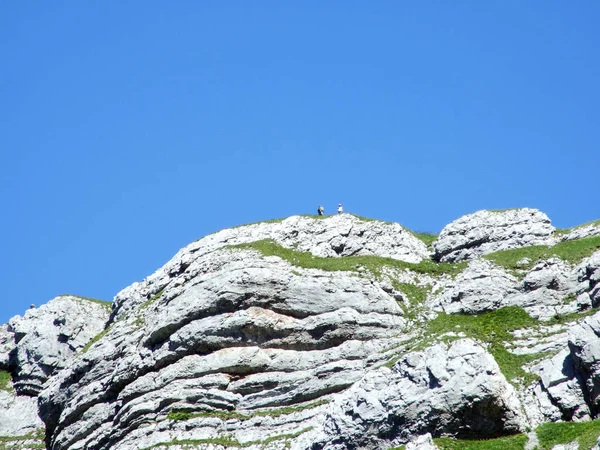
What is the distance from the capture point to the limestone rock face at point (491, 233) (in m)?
69.8

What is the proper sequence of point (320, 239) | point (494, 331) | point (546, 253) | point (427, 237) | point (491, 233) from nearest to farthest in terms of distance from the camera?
1. point (494, 331)
2. point (546, 253)
3. point (491, 233)
4. point (320, 239)
5. point (427, 237)

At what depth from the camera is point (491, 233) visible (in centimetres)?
7088

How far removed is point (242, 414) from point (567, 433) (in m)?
20.1

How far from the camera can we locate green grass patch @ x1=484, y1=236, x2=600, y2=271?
64.3 metres

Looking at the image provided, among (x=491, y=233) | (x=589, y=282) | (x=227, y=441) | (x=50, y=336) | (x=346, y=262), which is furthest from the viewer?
(x=50, y=336)

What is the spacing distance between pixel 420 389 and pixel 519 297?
15585mm

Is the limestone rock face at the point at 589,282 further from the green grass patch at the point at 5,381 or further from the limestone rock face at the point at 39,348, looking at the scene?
the green grass patch at the point at 5,381

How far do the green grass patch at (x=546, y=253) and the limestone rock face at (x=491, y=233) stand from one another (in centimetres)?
214

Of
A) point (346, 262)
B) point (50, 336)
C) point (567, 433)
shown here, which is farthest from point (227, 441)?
point (50, 336)

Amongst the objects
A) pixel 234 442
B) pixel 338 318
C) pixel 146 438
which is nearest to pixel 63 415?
pixel 146 438

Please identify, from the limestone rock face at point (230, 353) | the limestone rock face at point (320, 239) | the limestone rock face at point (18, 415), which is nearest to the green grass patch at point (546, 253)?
the limestone rock face at point (320, 239)

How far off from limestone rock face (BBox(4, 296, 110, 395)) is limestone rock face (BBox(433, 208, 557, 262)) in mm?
31438

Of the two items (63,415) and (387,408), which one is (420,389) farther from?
(63,415)

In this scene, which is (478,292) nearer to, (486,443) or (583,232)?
(583,232)
